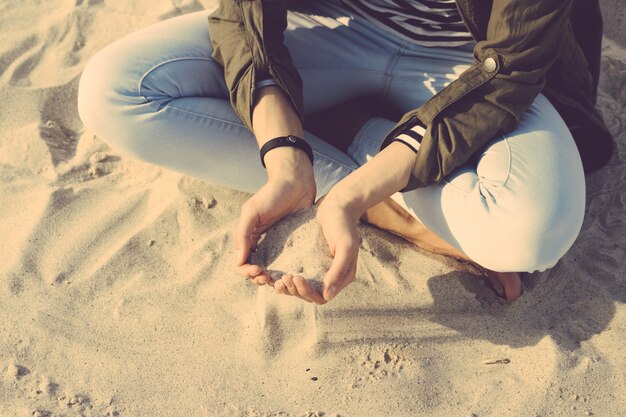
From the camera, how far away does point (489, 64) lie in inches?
61.3

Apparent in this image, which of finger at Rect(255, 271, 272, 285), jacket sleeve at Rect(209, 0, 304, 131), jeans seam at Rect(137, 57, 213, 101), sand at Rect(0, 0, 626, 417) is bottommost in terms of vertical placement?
sand at Rect(0, 0, 626, 417)

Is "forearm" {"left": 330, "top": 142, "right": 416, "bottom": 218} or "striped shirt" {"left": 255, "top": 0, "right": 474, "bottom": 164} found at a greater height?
"striped shirt" {"left": 255, "top": 0, "right": 474, "bottom": 164}

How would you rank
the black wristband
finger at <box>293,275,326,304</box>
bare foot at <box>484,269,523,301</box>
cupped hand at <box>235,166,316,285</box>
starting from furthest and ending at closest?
bare foot at <box>484,269,523,301</box> < the black wristband < cupped hand at <box>235,166,316,285</box> < finger at <box>293,275,326,304</box>

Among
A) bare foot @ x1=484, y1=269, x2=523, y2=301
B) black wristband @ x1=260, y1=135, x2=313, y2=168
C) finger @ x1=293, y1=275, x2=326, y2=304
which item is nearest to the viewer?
finger @ x1=293, y1=275, x2=326, y2=304

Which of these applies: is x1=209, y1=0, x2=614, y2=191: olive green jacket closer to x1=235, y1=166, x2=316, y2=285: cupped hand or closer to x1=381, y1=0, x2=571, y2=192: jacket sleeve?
x1=381, y1=0, x2=571, y2=192: jacket sleeve

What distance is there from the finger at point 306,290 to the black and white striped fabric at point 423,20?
2.44 feet

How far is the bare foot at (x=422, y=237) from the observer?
5.86 feet

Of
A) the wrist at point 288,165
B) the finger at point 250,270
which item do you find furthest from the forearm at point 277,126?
the finger at point 250,270

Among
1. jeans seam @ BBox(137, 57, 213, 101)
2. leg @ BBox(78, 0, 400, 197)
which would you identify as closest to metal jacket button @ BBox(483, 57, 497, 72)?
leg @ BBox(78, 0, 400, 197)

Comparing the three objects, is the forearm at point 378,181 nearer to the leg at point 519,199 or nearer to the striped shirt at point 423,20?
the leg at point 519,199

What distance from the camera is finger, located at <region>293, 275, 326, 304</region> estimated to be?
1.46 meters

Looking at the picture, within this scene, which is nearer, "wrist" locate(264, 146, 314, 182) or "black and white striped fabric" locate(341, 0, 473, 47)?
"wrist" locate(264, 146, 314, 182)

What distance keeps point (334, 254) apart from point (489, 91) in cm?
52

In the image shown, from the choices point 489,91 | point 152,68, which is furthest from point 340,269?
point 152,68
